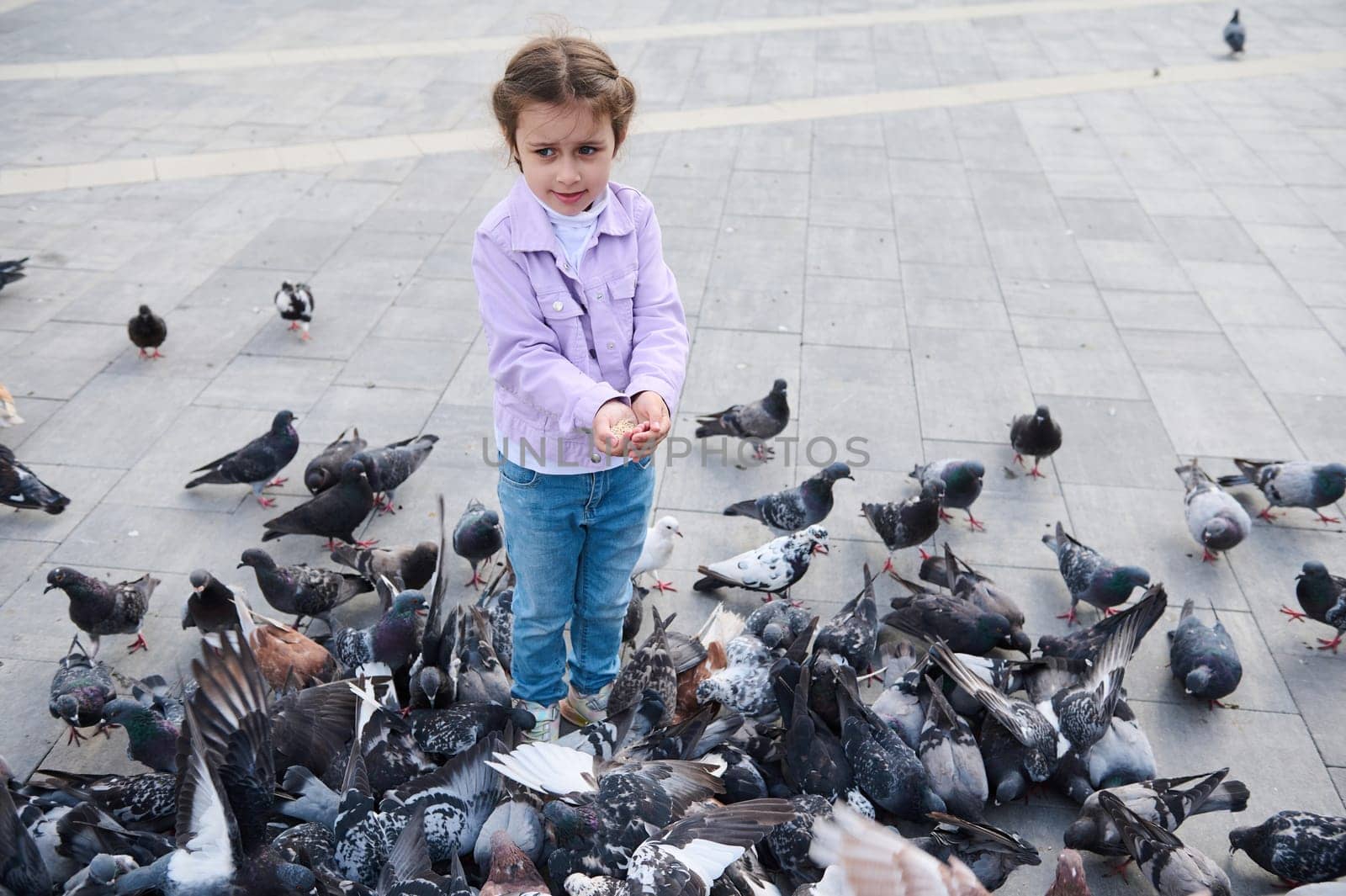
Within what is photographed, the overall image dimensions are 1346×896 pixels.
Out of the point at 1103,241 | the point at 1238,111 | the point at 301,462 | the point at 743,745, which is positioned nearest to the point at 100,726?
the point at 301,462

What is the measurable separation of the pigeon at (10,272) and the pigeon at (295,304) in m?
2.03

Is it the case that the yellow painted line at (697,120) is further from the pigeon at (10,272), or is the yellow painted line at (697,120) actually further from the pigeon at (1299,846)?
the pigeon at (1299,846)

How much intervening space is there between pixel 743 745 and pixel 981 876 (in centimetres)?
90

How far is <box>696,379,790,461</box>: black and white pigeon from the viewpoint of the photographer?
17.9 feet

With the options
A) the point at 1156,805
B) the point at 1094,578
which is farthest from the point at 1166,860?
the point at 1094,578

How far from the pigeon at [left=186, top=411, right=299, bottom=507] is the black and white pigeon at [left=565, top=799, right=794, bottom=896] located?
3031 mm

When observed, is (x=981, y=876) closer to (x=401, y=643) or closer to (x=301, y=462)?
(x=401, y=643)

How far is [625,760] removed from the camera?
3.38m

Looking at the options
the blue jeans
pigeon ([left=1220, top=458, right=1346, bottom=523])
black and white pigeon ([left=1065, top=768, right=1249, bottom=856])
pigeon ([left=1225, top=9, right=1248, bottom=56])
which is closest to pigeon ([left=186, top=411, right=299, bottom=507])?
the blue jeans

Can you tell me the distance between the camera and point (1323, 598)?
4.41 m

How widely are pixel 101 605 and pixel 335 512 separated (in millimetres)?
1047

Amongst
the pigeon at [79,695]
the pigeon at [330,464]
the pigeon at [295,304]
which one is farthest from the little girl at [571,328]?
the pigeon at [295,304]

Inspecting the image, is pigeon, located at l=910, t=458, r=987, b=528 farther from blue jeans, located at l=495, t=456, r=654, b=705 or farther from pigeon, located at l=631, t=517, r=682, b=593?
blue jeans, located at l=495, t=456, r=654, b=705

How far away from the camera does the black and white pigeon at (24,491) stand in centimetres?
485
